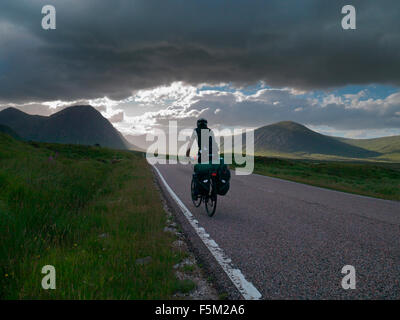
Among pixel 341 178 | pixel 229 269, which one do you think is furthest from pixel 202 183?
pixel 341 178

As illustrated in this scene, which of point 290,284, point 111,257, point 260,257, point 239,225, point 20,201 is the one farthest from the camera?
point 239,225

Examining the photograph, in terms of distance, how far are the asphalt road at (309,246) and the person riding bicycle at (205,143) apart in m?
1.70

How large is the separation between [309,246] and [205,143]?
4080 mm

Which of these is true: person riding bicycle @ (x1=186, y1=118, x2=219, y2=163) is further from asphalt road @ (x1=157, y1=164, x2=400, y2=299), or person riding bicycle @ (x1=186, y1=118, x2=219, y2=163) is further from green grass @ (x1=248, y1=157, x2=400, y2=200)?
green grass @ (x1=248, y1=157, x2=400, y2=200)

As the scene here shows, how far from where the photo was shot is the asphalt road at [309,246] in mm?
3506

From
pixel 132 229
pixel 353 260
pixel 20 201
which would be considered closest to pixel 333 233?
pixel 353 260

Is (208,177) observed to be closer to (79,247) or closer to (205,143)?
(205,143)

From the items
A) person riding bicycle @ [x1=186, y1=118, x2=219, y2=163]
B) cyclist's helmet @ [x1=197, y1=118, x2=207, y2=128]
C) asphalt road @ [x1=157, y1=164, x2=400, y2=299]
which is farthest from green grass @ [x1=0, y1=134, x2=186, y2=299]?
cyclist's helmet @ [x1=197, y1=118, x2=207, y2=128]

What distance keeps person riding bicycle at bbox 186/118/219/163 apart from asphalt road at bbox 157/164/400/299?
1.70m

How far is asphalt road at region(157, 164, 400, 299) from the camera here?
3506mm

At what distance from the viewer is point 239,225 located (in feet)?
21.5

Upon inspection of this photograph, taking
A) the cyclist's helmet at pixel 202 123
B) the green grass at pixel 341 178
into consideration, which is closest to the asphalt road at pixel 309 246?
the cyclist's helmet at pixel 202 123
